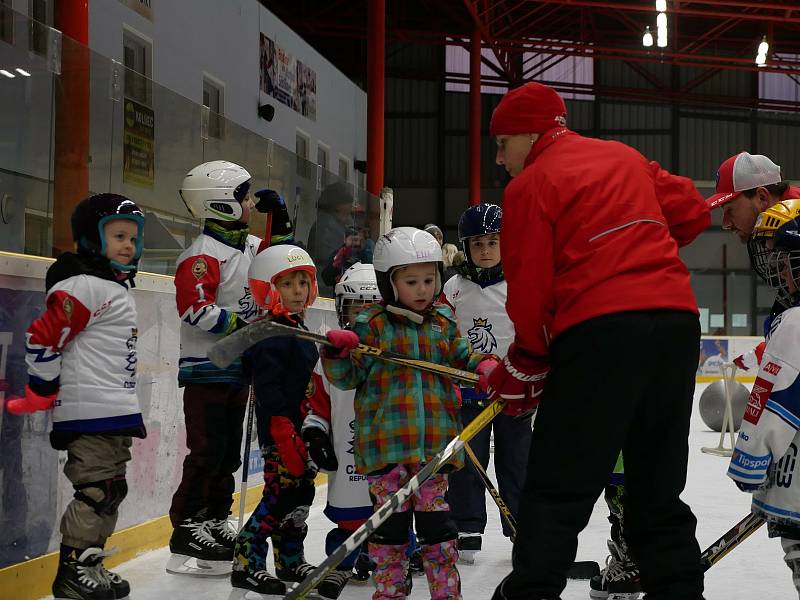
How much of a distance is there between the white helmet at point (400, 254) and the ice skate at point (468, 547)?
1300 mm

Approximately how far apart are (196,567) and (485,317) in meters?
1.36

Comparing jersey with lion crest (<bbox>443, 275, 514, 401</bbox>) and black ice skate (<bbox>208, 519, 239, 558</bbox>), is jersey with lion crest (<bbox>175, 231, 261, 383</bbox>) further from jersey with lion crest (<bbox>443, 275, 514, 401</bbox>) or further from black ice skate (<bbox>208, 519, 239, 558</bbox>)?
jersey with lion crest (<bbox>443, 275, 514, 401</bbox>)

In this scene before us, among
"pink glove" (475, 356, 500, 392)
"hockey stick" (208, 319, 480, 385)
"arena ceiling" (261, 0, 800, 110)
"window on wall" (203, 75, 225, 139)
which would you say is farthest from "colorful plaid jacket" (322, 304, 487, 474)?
"arena ceiling" (261, 0, 800, 110)

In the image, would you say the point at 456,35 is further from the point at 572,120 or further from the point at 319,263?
the point at 319,263

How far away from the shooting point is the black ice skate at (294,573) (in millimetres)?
3211

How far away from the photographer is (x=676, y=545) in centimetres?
215

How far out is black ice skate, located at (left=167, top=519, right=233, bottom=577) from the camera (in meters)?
3.52

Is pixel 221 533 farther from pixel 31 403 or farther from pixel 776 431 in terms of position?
pixel 776 431

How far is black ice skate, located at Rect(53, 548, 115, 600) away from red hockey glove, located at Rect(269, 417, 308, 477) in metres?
0.59

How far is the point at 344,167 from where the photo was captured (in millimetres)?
14664

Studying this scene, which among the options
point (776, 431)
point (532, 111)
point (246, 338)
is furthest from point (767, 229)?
point (246, 338)

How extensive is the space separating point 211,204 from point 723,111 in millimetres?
18691

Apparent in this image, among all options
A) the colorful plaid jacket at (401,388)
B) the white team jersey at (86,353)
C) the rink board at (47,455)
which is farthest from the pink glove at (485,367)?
the rink board at (47,455)

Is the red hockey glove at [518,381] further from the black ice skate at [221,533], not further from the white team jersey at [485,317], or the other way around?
the black ice skate at [221,533]
